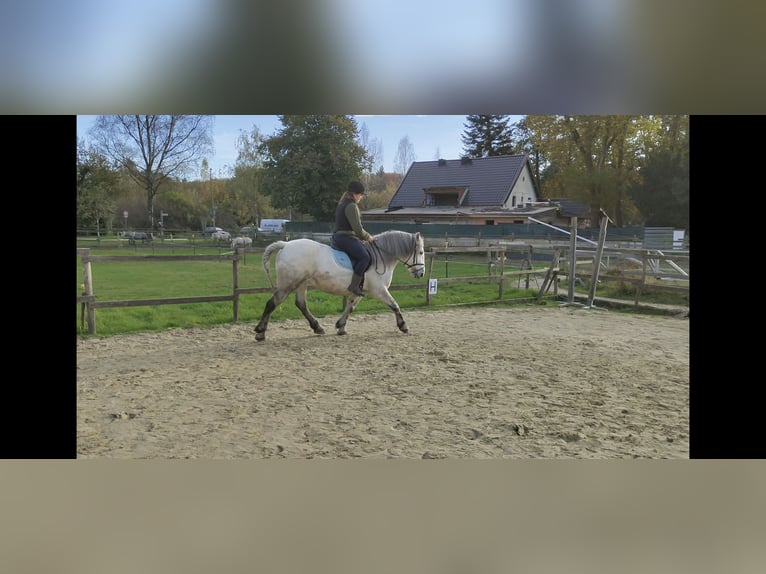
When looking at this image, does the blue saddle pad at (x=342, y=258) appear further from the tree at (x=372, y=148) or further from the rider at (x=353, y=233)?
the tree at (x=372, y=148)

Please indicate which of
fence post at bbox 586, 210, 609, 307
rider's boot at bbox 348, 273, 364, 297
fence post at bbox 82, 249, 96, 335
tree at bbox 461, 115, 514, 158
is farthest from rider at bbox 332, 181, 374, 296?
fence post at bbox 586, 210, 609, 307

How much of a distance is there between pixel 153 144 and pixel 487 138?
3.14 meters

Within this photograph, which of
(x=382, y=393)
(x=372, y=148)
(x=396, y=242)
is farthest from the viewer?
(x=396, y=242)

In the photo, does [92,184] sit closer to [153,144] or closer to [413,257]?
[153,144]

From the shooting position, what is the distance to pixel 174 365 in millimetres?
4672

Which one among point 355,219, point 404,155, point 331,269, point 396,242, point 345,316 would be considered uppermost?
point 404,155

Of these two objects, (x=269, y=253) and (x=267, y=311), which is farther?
(x=269, y=253)

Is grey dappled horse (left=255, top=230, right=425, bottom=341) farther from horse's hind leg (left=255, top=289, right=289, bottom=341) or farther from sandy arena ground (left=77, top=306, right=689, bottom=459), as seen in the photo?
sandy arena ground (left=77, top=306, right=689, bottom=459)

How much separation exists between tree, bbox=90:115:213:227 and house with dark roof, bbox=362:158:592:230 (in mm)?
1614

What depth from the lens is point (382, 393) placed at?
13.8 feet

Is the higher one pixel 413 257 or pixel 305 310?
pixel 413 257

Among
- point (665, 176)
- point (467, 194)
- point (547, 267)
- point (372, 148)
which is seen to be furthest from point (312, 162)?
point (547, 267)
